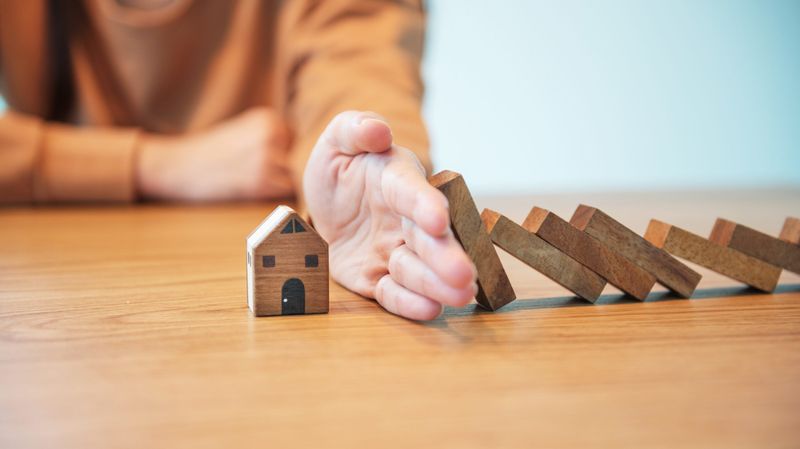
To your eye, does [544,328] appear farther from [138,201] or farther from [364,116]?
[138,201]

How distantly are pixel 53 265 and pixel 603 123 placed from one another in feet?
8.47

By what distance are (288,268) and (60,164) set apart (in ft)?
3.78

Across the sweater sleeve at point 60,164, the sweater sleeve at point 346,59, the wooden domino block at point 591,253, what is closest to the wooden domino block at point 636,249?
the wooden domino block at point 591,253

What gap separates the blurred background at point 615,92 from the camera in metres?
2.93

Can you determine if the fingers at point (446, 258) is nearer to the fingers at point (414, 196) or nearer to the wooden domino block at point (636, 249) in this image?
the fingers at point (414, 196)

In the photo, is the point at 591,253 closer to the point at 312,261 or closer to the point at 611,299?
the point at 611,299

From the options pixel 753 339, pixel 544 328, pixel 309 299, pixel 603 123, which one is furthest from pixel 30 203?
pixel 603 123

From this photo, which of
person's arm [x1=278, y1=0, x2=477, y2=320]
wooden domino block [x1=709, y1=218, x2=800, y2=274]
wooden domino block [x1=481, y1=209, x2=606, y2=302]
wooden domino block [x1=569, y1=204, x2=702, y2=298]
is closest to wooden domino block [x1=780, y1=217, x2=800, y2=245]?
wooden domino block [x1=709, y1=218, x2=800, y2=274]

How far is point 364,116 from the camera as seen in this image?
2.36 ft

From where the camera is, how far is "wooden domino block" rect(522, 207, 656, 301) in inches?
28.6

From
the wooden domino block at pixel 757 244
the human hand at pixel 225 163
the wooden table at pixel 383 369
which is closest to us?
the wooden table at pixel 383 369

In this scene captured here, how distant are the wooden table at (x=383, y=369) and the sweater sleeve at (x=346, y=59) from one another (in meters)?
0.60

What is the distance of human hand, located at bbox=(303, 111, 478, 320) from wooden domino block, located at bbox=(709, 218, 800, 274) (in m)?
0.35

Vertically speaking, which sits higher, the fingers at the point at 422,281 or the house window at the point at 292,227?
the house window at the point at 292,227
